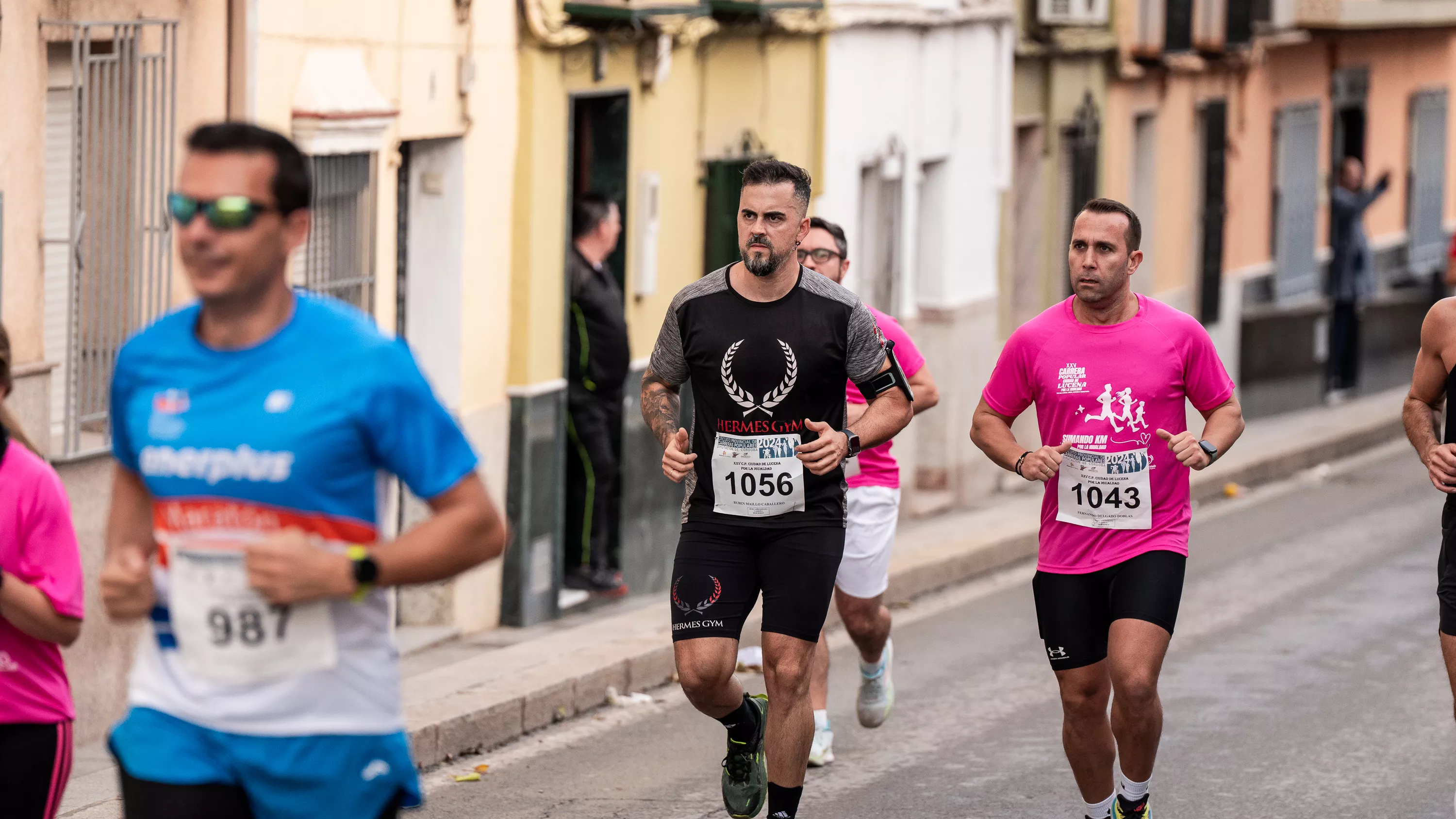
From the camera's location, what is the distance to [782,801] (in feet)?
23.2

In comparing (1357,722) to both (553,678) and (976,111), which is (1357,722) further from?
(976,111)

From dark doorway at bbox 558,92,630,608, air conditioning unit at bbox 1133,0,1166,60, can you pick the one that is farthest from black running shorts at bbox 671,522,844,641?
air conditioning unit at bbox 1133,0,1166,60

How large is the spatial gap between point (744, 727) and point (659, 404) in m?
1.02

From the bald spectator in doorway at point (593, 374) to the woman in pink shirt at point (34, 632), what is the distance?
774cm

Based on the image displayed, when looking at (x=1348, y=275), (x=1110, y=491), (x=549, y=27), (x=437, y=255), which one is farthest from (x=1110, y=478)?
(x=1348, y=275)

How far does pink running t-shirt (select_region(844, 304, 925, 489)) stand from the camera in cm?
868

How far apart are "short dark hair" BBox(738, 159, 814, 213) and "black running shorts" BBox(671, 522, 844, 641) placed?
0.98 meters

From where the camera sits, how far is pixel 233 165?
399cm

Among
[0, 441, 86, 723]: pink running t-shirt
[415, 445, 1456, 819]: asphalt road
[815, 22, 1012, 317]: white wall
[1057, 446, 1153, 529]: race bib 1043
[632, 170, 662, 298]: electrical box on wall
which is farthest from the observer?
[815, 22, 1012, 317]: white wall

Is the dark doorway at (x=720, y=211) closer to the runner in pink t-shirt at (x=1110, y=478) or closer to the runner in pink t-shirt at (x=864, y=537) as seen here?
the runner in pink t-shirt at (x=864, y=537)

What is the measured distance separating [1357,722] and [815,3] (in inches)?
265

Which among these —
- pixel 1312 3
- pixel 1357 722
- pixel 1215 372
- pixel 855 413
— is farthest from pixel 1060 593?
pixel 1312 3

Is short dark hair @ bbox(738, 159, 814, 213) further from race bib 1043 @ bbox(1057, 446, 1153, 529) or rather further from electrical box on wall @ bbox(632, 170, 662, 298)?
electrical box on wall @ bbox(632, 170, 662, 298)

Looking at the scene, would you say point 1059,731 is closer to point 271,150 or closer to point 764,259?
point 764,259
